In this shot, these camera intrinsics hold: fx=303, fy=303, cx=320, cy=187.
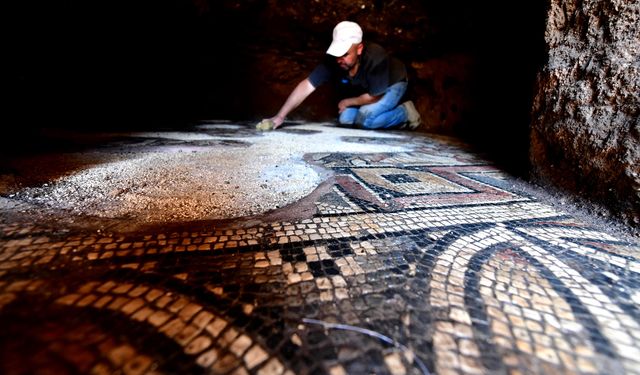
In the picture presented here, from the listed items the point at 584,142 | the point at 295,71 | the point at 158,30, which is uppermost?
the point at 158,30

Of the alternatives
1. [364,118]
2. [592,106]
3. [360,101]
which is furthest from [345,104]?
[592,106]

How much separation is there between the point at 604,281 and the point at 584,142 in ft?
2.77

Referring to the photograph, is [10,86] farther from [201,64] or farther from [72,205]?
[201,64]

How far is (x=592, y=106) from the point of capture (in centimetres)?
136

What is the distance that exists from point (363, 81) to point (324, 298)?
334 centimetres

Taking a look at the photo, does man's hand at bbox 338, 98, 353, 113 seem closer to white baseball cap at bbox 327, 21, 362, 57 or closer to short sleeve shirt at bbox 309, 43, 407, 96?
short sleeve shirt at bbox 309, 43, 407, 96

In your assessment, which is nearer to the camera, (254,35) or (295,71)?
(254,35)

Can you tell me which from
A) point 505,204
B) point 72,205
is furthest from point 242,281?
point 505,204

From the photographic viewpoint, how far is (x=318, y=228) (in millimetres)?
1052

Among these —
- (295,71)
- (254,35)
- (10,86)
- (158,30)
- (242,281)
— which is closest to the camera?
(242,281)

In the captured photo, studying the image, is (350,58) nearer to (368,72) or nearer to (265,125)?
(368,72)

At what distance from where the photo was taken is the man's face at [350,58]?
10.5ft

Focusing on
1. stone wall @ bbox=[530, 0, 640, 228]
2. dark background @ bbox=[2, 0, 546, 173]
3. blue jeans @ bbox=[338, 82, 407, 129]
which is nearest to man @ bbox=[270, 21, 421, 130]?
blue jeans @ bbox=[338, 82, 407, 129]

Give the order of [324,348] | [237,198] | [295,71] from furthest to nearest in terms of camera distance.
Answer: [295,71] < [237,198] < [324,348]
